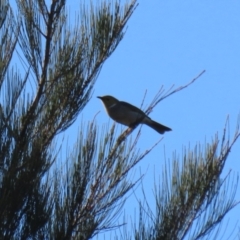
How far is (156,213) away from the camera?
4.27 m

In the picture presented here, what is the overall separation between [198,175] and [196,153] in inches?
4.2

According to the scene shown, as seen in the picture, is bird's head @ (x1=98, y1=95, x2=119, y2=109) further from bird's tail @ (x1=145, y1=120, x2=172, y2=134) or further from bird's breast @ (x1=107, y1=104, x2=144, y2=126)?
bird's tail @ (x1=145, y1=120, x2=172, y2=134)

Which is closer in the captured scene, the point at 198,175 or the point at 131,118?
the point at 198,175

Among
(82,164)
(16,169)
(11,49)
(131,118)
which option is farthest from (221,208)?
(131,118)

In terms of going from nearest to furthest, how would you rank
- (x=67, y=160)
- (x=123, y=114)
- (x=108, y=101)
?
(x=67, y=160)
(x=123, y=114)
(x=108, y=101)

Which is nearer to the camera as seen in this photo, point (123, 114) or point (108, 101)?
point (123, 114)

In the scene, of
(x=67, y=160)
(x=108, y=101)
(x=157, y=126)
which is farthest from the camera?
(x=108, y=101)

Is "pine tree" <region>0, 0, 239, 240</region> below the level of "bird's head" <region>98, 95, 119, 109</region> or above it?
below

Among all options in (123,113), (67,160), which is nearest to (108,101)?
(123,113)

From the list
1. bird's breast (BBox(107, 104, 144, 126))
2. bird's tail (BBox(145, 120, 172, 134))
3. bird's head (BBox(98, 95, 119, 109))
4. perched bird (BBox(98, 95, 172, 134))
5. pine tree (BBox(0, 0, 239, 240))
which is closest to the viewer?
pine tree (BBox(0, 0, 239, 240))

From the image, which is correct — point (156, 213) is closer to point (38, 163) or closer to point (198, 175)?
point (198, 175)

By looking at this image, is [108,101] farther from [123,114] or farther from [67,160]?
[67,160]

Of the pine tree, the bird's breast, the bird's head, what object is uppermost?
the bird's head

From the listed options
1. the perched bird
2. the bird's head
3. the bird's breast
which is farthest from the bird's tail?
the bird's head
